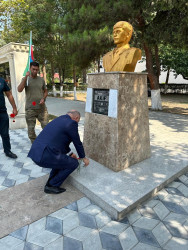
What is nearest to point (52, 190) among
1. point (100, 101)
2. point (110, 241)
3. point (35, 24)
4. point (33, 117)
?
point (110, 241)

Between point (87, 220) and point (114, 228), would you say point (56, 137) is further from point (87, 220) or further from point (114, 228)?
point (114, 228)

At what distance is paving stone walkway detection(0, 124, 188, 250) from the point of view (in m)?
1.97

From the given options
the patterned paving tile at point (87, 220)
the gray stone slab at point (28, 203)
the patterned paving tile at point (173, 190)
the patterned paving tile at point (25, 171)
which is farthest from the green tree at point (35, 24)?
the patterned paving tile at point (87, 220)

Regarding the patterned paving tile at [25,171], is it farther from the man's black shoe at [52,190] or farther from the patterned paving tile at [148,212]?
the patterned paving tile at [148,212]

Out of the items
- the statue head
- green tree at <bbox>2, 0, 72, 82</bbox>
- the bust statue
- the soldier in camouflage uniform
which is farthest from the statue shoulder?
green tree at <bbox>2, 0, 72, 82</bbox>

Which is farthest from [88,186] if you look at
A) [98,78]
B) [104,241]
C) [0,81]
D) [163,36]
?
[163,36]

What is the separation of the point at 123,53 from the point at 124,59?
0.11m

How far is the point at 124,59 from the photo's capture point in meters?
3.06

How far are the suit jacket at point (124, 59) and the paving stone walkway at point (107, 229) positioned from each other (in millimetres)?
2074

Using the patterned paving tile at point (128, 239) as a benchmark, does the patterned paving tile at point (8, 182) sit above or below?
above

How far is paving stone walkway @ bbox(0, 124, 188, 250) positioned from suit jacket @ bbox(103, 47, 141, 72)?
6.80ft

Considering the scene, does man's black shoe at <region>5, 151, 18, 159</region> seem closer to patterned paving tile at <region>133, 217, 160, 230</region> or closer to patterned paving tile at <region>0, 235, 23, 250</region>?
patterned paving tile at <region>0, 235, 23, 250</region>

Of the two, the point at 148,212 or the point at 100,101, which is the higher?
the point at 100,101

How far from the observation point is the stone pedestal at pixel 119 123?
10.1ft
